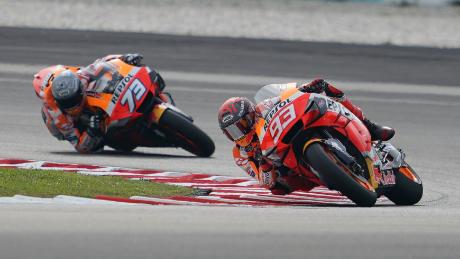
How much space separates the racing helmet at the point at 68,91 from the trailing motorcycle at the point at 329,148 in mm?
4519

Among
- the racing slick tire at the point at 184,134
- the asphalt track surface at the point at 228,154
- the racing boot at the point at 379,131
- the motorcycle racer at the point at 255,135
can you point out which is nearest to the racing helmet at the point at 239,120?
the motorcycle racer at the point at 255,135

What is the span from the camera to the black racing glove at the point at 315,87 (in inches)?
458

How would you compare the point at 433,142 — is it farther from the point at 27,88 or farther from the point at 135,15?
the point at 135,15

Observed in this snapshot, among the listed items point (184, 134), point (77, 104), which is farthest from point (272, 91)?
point (77, 104)

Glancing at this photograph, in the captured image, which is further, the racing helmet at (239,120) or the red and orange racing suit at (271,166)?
the racing helmet at (239,120)

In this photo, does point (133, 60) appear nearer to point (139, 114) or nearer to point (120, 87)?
point (120, 87)

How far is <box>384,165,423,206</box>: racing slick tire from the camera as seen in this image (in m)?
11.5

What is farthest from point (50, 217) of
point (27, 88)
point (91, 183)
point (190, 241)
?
point (27, 88)

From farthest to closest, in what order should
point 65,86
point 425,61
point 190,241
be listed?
point 425,61 < point 65,86 < point 190,241

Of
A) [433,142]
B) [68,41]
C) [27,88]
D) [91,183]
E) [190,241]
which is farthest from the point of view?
[68,41]

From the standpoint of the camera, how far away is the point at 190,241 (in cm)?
775

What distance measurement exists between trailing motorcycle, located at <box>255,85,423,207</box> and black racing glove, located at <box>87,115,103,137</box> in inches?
185

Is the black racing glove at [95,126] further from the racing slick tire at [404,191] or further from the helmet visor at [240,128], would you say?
the racing slick tire at [404,191]

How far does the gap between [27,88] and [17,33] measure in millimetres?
9790
